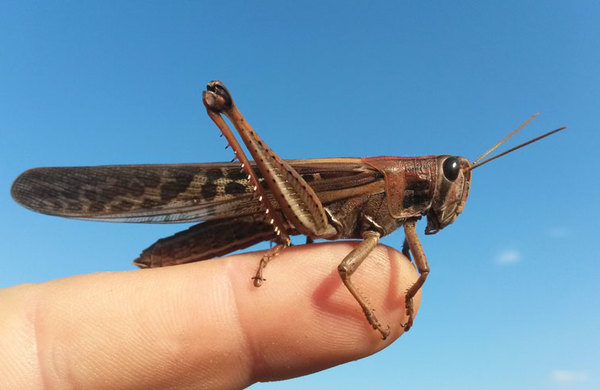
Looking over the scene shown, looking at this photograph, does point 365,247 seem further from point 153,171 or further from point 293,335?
point 153,171

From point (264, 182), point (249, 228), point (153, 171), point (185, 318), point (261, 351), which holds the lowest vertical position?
point (261, 351)

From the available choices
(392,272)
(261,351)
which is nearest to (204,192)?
(261,351)

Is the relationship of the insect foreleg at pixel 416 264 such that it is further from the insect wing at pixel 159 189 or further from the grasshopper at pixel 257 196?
the insect wing at pixel 159 189

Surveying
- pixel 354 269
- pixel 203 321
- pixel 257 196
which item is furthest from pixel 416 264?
pixel 203 321

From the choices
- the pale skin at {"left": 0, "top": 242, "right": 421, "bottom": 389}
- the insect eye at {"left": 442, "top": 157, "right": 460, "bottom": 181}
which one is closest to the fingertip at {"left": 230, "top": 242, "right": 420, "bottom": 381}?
the pale skin at {"left": 0, "top": 242, "right": 421, "bottom": 389}

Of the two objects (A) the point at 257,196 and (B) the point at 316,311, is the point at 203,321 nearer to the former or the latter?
(B) the point at 316,311

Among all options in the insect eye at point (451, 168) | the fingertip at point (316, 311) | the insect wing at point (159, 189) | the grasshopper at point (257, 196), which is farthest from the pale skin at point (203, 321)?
the insect eye at point (451, 168)

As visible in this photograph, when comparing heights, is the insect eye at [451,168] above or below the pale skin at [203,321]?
above
